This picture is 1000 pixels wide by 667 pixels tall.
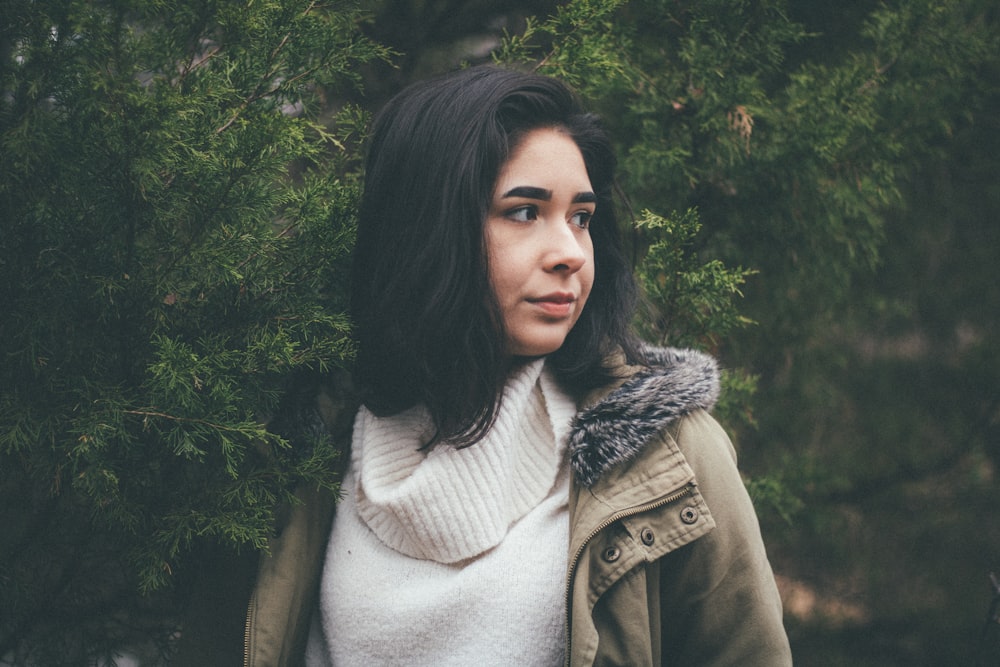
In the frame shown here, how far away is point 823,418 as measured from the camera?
311cm

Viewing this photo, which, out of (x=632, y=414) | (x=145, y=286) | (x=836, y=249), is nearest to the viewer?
(x=145, y=286)

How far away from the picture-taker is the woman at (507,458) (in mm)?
1402

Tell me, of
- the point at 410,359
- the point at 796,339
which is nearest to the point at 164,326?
the point at 410,359

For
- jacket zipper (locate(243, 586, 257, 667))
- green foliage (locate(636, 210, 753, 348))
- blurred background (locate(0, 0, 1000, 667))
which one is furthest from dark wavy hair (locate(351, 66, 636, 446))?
jacket zipper (locate(243, 586, 257, 667))

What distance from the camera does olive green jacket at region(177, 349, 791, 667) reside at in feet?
4.51

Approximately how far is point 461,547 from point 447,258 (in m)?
0.54

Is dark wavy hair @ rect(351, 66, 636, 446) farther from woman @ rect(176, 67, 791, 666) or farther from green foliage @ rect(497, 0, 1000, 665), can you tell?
green foliage @ rect(497, 0, 1000, 665)

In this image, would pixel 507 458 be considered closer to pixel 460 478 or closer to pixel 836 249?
pixel 460 478

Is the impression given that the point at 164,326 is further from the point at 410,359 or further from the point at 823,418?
the point at 823,418

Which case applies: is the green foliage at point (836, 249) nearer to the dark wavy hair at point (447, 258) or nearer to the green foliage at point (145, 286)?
the dark wavy hair at point (447, 258)

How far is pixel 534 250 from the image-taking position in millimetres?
1469

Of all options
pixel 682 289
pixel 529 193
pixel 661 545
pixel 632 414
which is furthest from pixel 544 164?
pixel 661 545

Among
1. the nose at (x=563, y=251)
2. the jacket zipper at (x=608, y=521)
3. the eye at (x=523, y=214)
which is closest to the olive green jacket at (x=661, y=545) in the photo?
the jacket zipper at (x=608, y=521)

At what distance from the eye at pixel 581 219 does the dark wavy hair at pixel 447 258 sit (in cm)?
15
